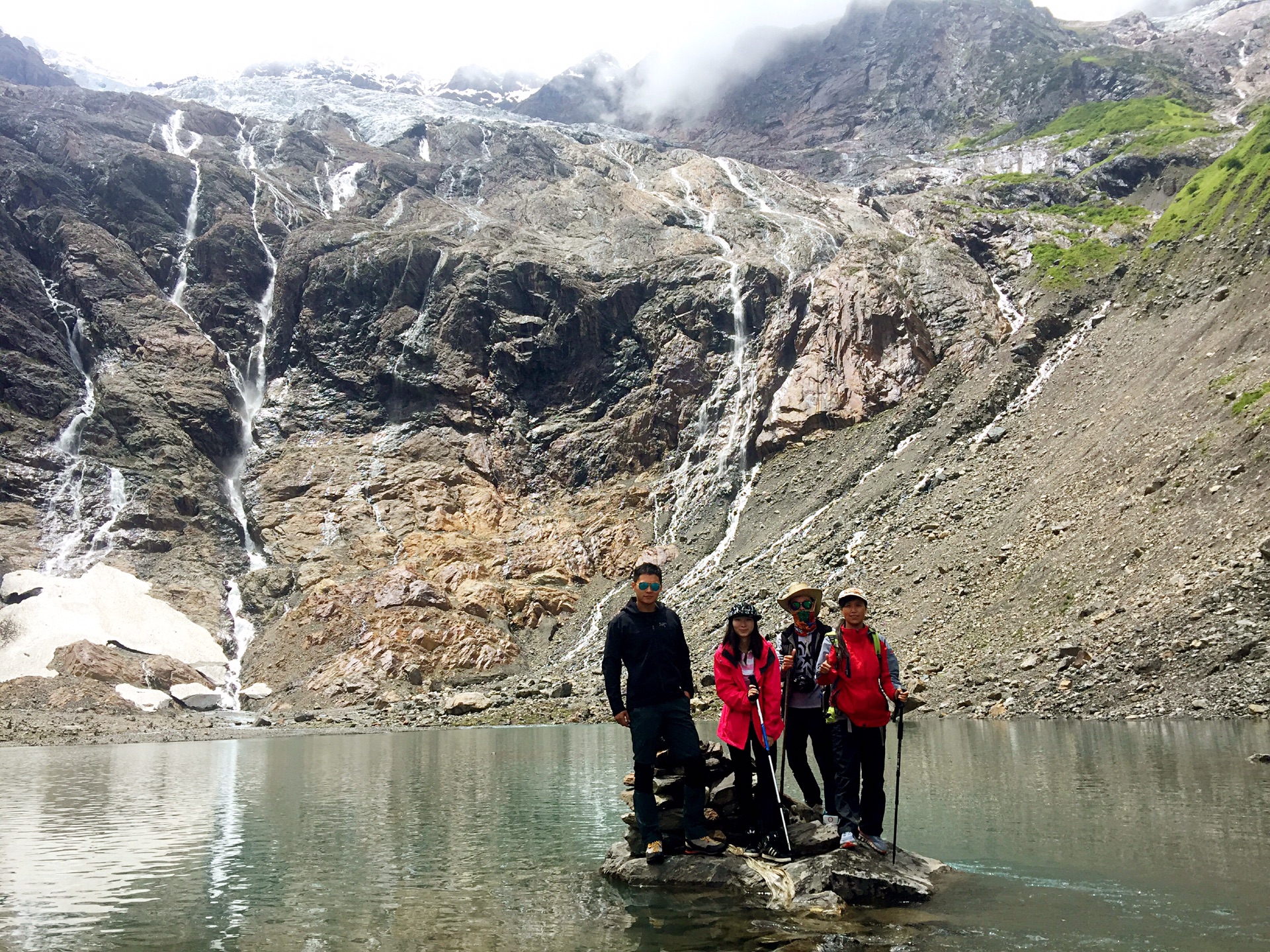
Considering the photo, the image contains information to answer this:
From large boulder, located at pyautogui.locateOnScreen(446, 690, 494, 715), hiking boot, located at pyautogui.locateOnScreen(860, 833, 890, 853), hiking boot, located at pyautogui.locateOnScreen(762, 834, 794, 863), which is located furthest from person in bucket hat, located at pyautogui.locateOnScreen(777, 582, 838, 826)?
large boulder, located at pyautogui.locateOnScreen(446, 690, 494, 715)

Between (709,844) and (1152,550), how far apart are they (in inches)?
1099

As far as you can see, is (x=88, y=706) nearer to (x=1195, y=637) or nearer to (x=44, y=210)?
(x=1195, y=637)

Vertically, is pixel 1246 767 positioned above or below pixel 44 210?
below

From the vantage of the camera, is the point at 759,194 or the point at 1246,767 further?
the point at 759,194

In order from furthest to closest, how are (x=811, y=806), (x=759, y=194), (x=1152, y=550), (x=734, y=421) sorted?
(x=759, y=194) → (x=734, y=421) → (x=1152, y=550) → (x=811, y=806)

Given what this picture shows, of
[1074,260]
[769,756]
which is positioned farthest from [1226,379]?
[1074,260]

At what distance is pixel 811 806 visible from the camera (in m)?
10.6

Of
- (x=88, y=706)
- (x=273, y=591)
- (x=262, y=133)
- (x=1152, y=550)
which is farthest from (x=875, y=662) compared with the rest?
(x=262, y=133)

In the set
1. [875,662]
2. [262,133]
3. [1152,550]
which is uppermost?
[262,133]

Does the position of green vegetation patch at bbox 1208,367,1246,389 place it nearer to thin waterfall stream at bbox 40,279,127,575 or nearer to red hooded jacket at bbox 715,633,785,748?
red hooded jacket at bbox 715,633,785,748

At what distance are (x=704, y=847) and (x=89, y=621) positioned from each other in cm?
5592

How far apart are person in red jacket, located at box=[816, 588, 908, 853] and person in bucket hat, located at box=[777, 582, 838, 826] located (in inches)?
8.9

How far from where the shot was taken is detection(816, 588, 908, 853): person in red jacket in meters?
9.46

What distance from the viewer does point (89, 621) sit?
5456 centimetres
